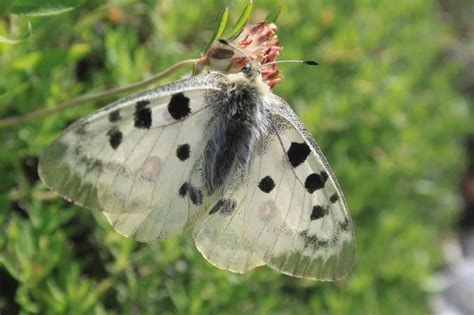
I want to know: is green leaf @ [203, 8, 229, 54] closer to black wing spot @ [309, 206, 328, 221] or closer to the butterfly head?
the butterfly head

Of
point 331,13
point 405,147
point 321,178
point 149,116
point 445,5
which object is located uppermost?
point 149,116

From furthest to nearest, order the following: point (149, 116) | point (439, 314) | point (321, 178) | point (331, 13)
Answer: point (439, 314) < point (331, 13) < point (321, 178) < point (149, 116)

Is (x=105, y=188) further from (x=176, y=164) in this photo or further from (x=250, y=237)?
(x=250, y=237)

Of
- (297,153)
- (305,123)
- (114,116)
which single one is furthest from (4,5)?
(305,123)

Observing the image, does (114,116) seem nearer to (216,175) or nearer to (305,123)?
(216,175)

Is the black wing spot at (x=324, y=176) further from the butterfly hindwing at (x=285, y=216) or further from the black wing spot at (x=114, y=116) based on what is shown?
the black wing spot at (x=114, y=116)

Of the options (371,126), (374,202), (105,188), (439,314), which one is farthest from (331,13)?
(105,188)
